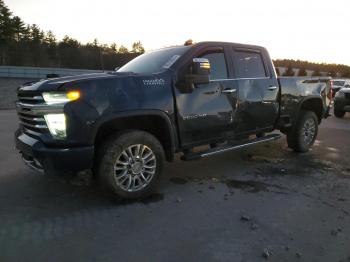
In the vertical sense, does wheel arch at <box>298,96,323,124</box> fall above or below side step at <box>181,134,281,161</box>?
above

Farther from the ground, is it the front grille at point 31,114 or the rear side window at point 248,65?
the rear side window at point 248,65

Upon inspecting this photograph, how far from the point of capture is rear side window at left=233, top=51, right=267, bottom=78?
17.8ft

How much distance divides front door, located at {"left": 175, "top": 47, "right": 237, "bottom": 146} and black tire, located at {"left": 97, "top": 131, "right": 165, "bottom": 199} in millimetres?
498

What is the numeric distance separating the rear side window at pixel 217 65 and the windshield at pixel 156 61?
415mm

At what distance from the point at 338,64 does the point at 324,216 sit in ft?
242

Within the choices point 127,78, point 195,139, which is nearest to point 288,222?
point 195,139

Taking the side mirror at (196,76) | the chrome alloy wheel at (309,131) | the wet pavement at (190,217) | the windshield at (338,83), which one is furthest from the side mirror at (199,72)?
the windshield at (338,83)

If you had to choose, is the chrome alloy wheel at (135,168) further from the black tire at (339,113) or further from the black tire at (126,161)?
the black tire at (339,113)

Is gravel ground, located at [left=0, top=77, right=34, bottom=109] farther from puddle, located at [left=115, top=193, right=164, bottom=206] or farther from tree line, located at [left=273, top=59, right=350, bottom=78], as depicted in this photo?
tree line, located at [left=273, top=59, right=350, bottom=78]

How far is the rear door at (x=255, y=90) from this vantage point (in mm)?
5375

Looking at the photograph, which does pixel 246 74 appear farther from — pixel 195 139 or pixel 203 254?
pixel 203 254

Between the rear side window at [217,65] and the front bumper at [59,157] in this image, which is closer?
the front bumper at [59,157]

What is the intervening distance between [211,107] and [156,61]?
1.02 meters

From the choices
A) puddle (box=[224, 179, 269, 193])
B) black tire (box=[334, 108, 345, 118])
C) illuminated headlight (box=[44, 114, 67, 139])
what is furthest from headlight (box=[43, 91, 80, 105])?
black tire (box=[334, 108, 345, 118])
